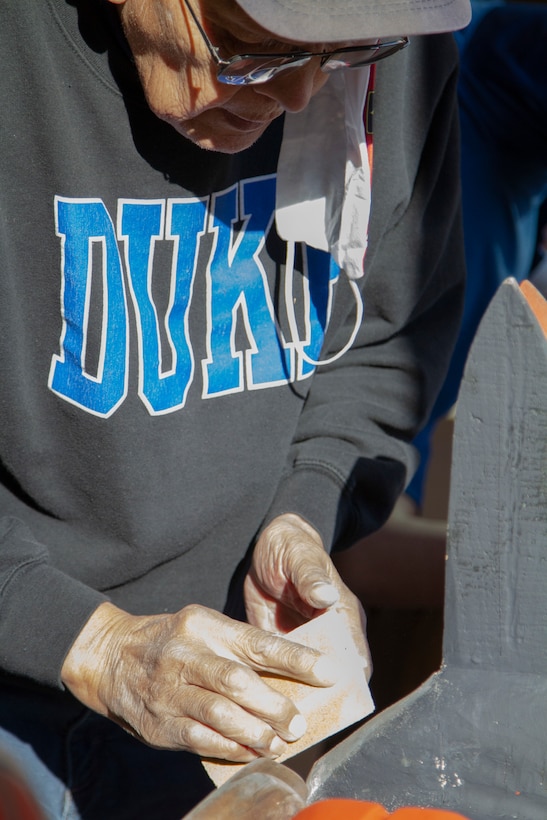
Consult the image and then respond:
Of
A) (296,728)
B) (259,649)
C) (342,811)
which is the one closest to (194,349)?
(259,649)

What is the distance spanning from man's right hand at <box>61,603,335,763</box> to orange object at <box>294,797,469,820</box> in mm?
257

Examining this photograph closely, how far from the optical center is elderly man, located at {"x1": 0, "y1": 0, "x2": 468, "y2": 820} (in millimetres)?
1290

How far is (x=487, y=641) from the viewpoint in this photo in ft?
3.68

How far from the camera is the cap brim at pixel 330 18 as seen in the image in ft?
3.74

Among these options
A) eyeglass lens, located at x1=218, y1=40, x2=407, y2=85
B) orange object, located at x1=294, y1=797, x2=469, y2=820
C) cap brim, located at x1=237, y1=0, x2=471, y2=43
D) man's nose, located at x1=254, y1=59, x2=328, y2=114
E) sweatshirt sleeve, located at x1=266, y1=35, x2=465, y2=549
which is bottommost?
orange object, located at x1=294, y1=797, x2=469, y2=820

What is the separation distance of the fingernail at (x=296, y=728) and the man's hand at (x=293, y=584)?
172mm

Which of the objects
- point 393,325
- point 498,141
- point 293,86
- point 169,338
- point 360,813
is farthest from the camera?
point 498,141

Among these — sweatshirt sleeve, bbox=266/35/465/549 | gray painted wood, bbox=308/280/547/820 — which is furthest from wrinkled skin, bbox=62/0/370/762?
sweatshirt sleeve, bbox=266/35/465/549

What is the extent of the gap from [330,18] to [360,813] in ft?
3.05

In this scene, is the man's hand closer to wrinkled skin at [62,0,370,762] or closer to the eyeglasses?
wrinkled skin at [62,0,370,762]

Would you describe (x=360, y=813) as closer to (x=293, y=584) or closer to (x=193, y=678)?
(x=193, y=678)

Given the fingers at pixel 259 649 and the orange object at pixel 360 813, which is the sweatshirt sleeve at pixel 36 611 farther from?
the orange object at pixel 360 813

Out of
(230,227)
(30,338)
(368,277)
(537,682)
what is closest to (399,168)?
(368,277)

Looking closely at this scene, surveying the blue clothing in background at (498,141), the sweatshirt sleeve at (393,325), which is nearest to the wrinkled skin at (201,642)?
the sweatshirt sleeve at (393,325)
